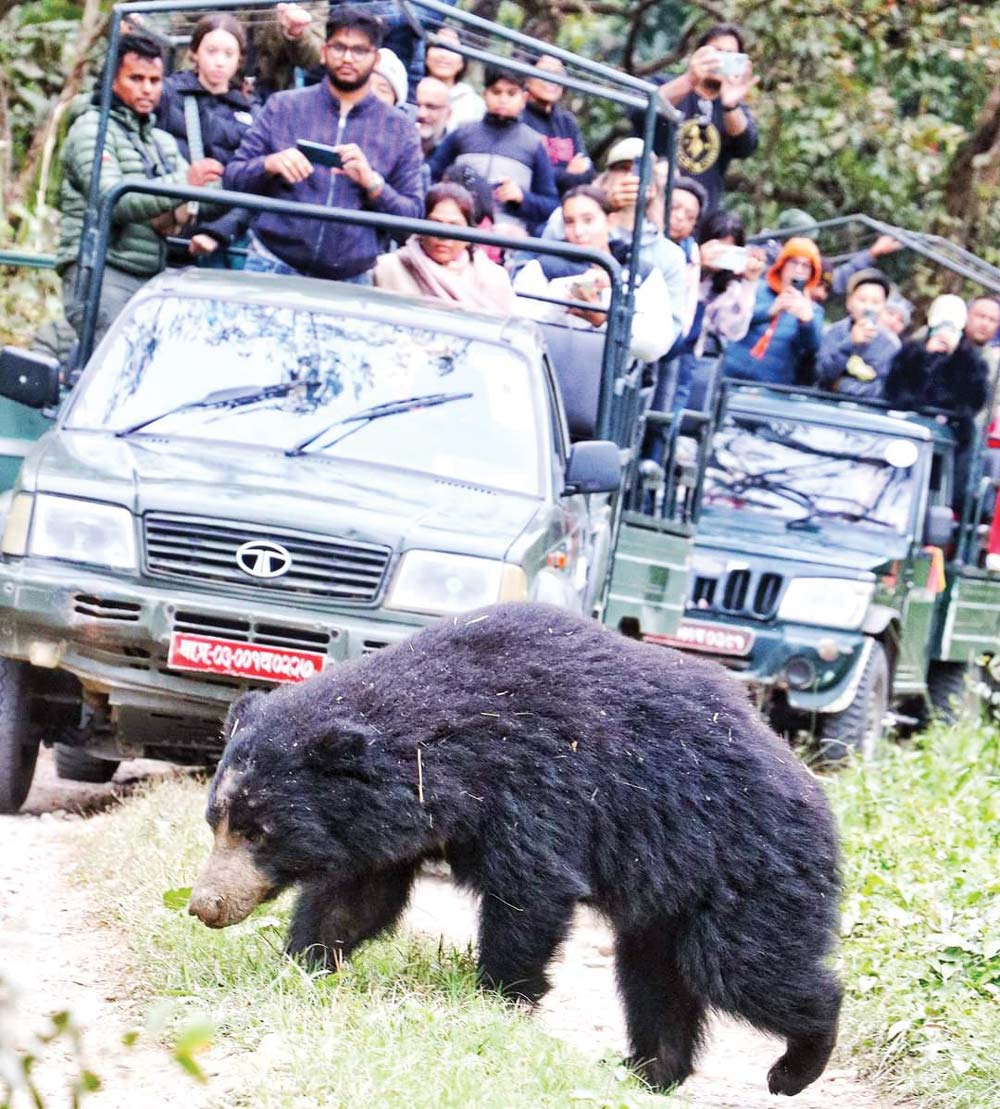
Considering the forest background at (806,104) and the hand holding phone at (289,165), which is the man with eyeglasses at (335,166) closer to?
the hand holding phone at (289,165)

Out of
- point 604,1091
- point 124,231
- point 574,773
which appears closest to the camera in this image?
point 604,1091

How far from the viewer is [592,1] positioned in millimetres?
17188

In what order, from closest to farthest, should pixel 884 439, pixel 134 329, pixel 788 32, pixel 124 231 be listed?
pixel 134 329 → pixel 124 231 → pixel 884 439 → pixel 788 32

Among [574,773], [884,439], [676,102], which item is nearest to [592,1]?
[676,102]

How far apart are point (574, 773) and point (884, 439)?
7764 mm

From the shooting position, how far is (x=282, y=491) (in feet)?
23.0

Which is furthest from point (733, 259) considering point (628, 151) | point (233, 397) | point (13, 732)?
point (13, 732)

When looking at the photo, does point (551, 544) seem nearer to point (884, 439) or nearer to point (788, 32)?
point (884, 439)

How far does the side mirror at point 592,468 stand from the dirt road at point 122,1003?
1.56 m

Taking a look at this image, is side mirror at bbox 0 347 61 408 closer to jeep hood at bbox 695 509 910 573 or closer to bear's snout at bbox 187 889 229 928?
bear's snout at bbox 187 889 229 928

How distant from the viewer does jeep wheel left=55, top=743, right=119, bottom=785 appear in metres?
8.12

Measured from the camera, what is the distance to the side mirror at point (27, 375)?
7.52m

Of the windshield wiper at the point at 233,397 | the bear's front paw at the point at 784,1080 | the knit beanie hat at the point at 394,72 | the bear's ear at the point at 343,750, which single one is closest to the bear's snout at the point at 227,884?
the bear's ear at the point at 343,750

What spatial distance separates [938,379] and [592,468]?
622cm
